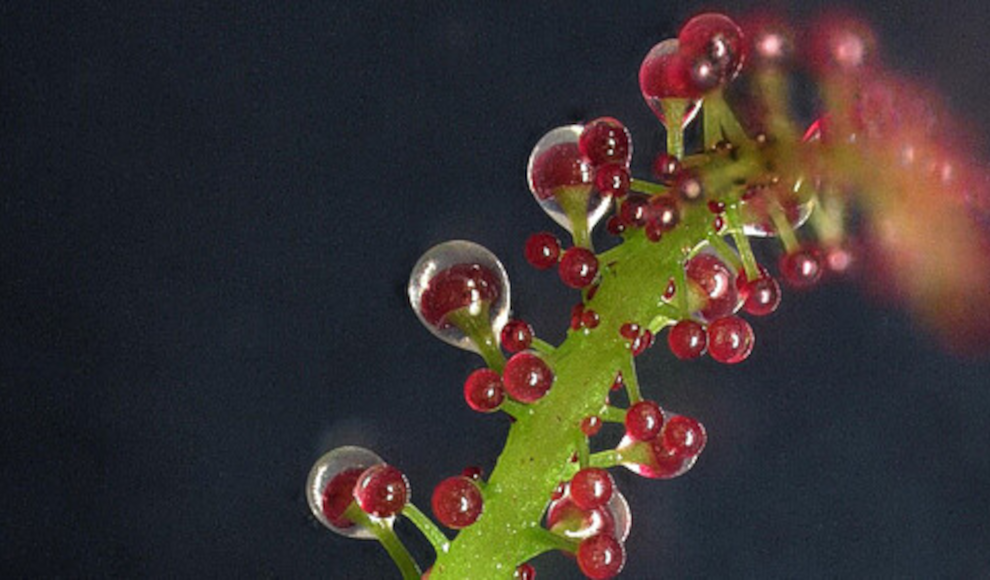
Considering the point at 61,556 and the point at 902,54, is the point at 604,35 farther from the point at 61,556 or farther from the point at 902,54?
the point at 61,556

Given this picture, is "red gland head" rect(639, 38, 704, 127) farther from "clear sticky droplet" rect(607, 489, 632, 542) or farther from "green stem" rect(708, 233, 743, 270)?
"clear sticky droplet" rect(607, 489, 632, 542)

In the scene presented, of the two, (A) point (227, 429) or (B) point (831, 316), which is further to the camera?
(B) point (831, 316)

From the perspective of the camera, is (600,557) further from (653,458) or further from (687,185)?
(687,185)

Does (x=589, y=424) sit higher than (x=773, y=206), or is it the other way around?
(x=773, y=206)

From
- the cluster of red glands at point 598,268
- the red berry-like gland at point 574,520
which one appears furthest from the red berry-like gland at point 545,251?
the red berry-like gland at point 574,520

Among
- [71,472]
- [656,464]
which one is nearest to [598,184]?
[656,464]

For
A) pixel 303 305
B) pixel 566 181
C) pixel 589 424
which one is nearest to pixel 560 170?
pixel 566 181
